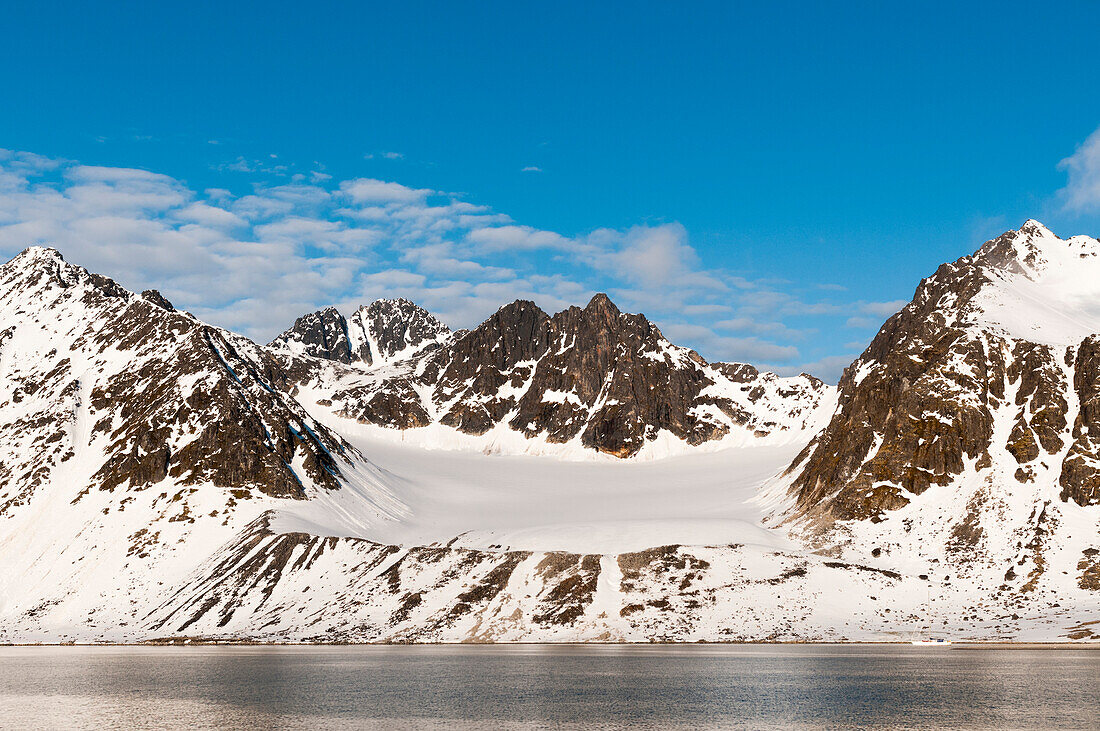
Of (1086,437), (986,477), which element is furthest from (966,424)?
(1086,437)

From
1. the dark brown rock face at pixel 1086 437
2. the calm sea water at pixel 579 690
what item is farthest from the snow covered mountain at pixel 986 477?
the calm sea water at pixel 579 690

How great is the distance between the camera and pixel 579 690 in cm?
6856

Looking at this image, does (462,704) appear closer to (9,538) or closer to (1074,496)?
(1074,496)

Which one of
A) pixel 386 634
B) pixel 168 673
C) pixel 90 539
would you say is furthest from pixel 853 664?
pixel 90 539

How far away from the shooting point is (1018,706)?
5475cm

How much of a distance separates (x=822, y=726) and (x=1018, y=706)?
13359mm

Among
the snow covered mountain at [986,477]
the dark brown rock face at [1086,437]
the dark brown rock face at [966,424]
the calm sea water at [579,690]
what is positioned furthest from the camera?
the dark brown rock face at [966,424]

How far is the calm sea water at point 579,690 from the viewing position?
175 ft

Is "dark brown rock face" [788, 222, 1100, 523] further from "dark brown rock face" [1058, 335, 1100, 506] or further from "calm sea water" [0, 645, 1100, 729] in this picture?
"calm sea water" [0, 645, 1100, 729]

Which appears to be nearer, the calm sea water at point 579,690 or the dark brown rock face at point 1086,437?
the calm sea water at point 579,690

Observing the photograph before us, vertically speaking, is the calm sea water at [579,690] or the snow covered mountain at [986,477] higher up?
A: the snow covered mountain at [986,477]

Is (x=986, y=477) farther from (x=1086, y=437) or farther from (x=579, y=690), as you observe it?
(x=579, y=690)

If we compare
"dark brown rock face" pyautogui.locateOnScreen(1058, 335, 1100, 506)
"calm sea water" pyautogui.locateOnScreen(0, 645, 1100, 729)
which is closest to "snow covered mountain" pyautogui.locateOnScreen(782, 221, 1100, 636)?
"dark brown rock face" pyautogui.locateOnScreen(1058, 335, 1100, 506)

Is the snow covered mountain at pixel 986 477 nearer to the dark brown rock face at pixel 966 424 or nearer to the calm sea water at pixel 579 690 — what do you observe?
the dark brown rock face at pixel 966 424
